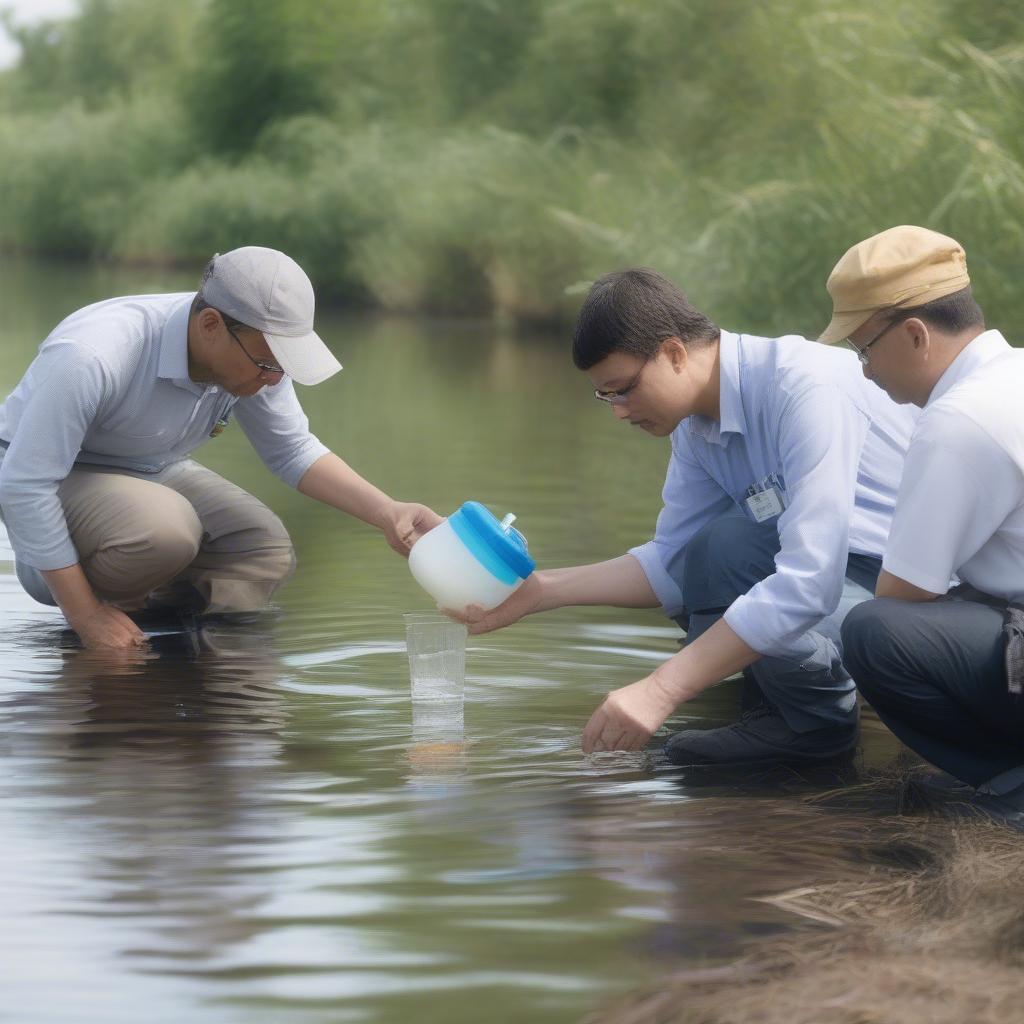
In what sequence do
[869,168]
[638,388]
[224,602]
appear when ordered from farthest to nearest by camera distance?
[869,168] < [224,602] < [638,388]

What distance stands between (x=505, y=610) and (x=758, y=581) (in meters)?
0.60

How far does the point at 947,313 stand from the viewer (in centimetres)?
362

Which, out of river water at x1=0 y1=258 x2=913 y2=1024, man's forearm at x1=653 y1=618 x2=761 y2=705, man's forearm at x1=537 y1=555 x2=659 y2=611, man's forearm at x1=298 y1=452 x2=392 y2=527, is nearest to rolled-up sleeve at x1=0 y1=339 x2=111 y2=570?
river water at x1=0 y1=258 x2=913 y2=1024

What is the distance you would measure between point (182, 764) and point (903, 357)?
1869mm

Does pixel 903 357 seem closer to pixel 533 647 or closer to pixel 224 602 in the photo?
pixel 533 647

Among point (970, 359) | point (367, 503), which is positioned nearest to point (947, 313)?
point (970, 359)

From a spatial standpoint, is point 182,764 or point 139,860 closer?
point 139,860

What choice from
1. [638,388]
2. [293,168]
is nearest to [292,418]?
[638,388]

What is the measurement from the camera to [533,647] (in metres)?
5.66

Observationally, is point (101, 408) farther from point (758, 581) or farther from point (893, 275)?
point (893, 275)

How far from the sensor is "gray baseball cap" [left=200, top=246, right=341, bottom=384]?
4.83 m

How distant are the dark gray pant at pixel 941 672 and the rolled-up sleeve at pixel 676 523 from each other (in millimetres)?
822

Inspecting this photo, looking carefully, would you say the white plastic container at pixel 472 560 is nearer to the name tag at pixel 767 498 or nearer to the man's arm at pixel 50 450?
the name tag at pixel 767 498

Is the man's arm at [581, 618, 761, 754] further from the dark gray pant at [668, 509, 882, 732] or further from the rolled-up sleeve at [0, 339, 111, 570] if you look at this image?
the rolled-up sleeve at [0, 339, 111, 570]
